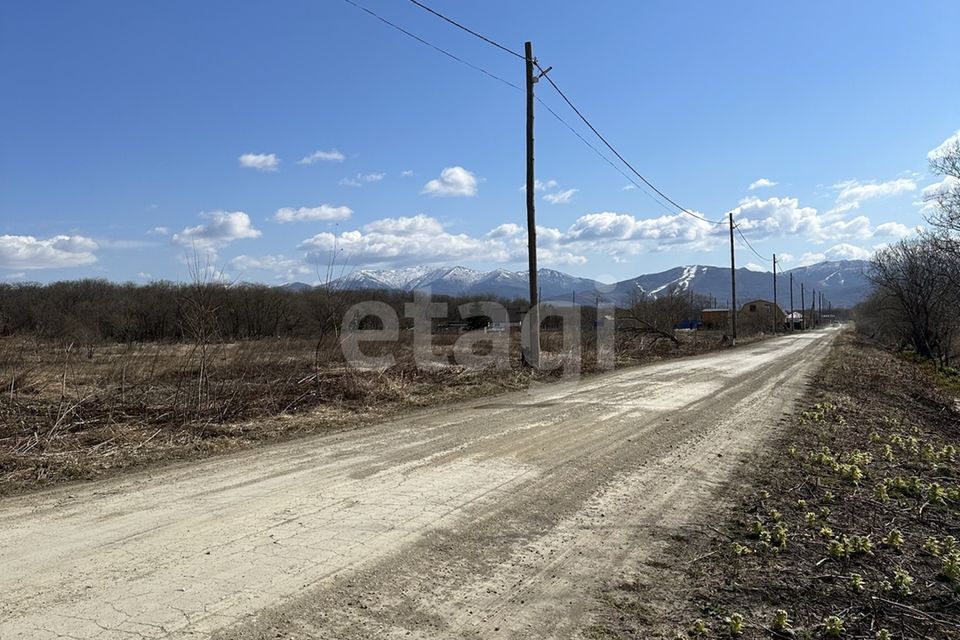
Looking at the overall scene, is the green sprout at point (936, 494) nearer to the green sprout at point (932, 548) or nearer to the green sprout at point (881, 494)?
the green sprout at point (881, 494)

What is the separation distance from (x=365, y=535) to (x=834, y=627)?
10.5 ft

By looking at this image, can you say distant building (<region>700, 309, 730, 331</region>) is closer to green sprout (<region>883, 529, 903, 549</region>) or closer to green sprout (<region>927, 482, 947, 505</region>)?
green sprout (<region>927, 482, 947, 505</region>)

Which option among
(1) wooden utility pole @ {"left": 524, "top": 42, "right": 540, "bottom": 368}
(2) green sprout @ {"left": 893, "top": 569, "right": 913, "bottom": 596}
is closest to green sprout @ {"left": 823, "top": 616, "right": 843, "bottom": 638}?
(2) green sprout @ {"left": 893, "top": 569, "right": 913, "bottom": 596}

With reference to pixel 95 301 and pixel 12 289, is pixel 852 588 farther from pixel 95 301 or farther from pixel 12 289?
pixel 12 289

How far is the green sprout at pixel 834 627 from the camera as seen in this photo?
137 inches

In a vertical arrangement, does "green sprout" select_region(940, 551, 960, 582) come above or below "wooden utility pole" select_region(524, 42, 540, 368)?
below

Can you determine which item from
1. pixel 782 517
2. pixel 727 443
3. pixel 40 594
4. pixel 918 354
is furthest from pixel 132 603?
pixel 918 354

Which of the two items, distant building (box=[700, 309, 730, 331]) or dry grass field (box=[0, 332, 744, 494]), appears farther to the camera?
distant building (box=[700, 309, 730, 331])

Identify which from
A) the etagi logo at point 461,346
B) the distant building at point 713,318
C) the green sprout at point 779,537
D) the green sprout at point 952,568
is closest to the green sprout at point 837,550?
the green sprout at point 779,537

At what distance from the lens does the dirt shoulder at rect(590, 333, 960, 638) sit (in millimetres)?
3645

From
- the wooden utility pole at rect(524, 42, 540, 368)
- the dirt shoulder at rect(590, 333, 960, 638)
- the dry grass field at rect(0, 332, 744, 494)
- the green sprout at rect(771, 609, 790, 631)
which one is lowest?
the dirt shoulder at rect(590, 333, 960, 638)

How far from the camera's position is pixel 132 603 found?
365 cm

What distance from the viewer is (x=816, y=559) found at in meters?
4.62

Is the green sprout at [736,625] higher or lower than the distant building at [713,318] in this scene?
lower
